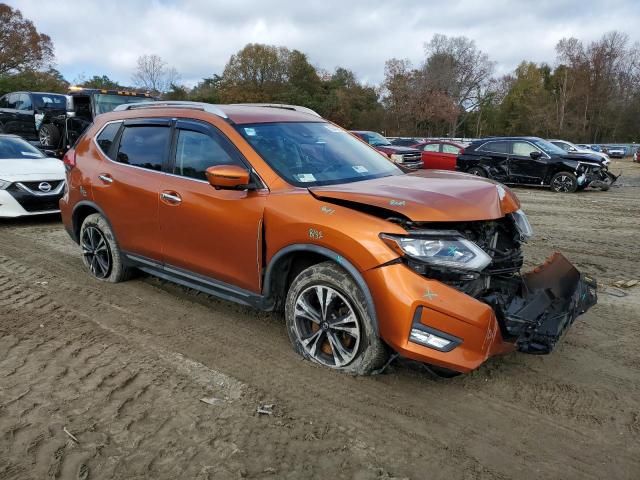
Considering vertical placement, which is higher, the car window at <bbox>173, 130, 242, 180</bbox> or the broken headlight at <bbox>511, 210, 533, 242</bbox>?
the car window at <bbox>173, 130, 242, 180</bbox>

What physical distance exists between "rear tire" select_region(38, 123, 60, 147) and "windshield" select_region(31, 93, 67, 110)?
905 mm

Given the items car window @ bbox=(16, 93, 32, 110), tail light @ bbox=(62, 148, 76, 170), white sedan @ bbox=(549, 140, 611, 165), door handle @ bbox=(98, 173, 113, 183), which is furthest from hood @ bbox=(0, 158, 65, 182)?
white sedan @ bbox=(549, 140, 611, 165)

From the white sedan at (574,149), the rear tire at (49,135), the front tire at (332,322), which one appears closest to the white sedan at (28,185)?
the rear tire at (49,135)

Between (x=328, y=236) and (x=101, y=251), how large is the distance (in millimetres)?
3199

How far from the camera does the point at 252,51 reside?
60969 mm

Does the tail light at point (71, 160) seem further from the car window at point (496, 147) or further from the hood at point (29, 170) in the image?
the car window at point (496, 147)

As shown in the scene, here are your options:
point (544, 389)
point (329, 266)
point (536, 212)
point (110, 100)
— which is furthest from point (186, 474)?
point (110, 100)

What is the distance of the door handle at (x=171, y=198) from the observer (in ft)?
14.0

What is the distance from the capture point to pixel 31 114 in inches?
635

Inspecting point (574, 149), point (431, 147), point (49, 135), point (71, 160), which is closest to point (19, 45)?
point (49, 135)

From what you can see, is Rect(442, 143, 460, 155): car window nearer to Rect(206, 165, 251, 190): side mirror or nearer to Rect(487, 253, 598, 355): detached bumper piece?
Rect(487, 253, 598, 355): detached bumper piece

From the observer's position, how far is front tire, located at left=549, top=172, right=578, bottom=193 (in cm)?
1413

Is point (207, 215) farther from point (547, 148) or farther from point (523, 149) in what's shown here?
point (547, 148)

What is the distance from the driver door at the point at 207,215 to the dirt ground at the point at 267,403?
1.83 feet
